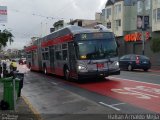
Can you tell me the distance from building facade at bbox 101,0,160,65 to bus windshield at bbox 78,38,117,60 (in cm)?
3442

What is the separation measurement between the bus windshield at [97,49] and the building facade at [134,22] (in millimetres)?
34424

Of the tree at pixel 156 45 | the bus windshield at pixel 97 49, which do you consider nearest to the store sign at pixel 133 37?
the tree at pixel 156 45

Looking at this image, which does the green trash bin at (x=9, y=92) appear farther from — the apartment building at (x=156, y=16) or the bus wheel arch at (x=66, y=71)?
the apartment building at (x=156, y=16)

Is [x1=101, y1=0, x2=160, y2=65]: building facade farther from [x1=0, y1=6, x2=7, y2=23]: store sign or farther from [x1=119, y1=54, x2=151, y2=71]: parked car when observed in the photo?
[x1=0, y1=6, x2=7, y2=23]: store sign

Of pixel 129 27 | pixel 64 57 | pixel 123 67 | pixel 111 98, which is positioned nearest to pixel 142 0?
pixel 129 27

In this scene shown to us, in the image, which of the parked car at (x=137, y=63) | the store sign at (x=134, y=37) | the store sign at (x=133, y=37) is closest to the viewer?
the parked car at (x=137, y=63)

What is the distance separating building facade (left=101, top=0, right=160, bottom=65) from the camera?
6009 cm

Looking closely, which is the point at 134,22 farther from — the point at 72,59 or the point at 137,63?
the point at 72,59

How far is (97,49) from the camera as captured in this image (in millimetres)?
21094

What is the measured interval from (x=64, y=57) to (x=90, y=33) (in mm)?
2861

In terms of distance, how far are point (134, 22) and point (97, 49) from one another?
5451cm

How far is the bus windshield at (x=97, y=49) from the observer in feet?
68.6

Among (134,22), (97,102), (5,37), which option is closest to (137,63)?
(5,37)

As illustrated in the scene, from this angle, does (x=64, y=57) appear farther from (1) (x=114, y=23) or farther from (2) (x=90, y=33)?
(1) (x=114, y=23)
